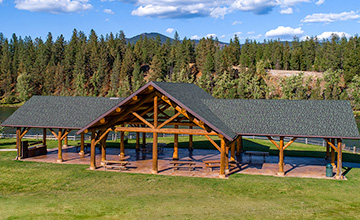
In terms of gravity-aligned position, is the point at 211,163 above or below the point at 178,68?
below

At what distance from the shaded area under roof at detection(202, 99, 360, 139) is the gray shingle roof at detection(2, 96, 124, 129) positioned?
884 cm

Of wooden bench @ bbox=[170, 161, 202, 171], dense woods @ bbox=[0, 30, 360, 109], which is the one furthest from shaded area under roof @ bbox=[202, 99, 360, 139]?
dense woods @ bbox=[0, 30, 360, 109]

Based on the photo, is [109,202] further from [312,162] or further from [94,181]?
[312,162]

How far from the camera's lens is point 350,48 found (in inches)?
4016

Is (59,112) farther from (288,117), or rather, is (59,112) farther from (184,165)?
(288,117)

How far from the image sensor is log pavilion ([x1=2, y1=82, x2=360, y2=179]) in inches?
857

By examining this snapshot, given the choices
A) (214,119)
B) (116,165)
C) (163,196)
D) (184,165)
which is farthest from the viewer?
(184,165)

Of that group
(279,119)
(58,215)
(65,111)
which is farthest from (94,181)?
(279,119)

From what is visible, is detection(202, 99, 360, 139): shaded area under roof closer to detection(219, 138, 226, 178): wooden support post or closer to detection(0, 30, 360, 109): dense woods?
detection(219, 138, 226, 178): wooden support post

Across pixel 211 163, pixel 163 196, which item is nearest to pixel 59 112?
pixel 211 163

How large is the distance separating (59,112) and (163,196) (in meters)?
14.2

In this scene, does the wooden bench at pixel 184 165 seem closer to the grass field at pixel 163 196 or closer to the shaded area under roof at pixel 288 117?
the grass field at pixel 163 196

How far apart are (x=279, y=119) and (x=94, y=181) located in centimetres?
1258

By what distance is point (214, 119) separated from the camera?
23.4 meters
